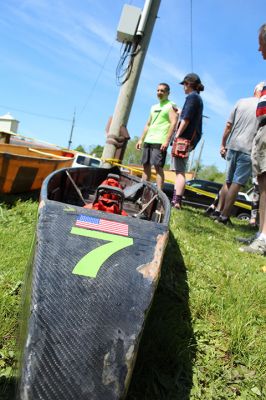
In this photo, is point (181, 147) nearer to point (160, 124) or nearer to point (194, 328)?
point (160, 124)

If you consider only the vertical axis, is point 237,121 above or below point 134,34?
below

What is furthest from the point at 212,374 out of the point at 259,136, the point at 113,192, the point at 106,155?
the point at 106,155

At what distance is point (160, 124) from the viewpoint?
664 centimetres

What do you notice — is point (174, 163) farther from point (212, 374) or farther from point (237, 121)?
point (212, 374)

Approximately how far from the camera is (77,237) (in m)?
2.01

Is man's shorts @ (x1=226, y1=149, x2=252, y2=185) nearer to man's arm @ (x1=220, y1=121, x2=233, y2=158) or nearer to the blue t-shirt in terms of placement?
man's arm @ (x1=220, y1=121, x2=233, y2=158)

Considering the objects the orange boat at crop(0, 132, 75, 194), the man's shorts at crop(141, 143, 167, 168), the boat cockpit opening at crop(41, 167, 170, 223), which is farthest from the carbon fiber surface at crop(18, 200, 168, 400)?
the man's shorts at crop(141, 143, 167, 168)

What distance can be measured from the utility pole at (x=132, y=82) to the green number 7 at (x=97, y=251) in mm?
5817

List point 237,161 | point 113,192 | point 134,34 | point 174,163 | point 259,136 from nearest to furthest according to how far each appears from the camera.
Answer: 1. point 113,192
2. point 259,136
3. point 237,161
4. point 174,163
5. point 134,34

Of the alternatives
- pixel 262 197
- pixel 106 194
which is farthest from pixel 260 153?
pixel 106 194

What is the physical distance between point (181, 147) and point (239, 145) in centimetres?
101

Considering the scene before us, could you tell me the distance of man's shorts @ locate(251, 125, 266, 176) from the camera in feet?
13.2

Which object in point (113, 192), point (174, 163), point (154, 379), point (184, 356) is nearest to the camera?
point (154, 379)

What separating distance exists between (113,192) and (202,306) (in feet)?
4.01
